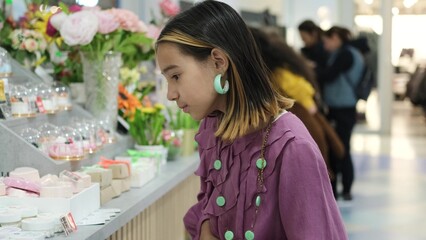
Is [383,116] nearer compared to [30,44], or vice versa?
[30,44]

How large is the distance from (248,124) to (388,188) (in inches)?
268

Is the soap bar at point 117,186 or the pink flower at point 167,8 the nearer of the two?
the soap bar at point 117,186

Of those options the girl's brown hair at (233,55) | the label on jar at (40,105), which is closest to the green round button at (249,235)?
the girl's brown hair at (233,55)

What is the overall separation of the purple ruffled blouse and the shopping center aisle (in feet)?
14.2

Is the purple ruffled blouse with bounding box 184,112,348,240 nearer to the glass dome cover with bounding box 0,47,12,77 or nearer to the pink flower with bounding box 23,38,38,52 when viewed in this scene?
the glass dome cover with bounding box 0,47,12,77

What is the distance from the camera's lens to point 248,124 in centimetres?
189

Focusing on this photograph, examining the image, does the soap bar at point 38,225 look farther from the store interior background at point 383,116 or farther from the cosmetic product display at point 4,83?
the store interior background at point 383,116

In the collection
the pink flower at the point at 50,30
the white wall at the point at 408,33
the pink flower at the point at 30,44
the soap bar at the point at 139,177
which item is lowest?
the white wall at the point at 408,33

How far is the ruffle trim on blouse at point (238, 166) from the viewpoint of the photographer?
73.4 inches

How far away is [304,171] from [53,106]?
1920mm

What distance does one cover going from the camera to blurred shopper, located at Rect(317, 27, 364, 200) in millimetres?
7621

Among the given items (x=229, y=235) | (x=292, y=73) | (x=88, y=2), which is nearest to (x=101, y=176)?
(x=229, y=235)

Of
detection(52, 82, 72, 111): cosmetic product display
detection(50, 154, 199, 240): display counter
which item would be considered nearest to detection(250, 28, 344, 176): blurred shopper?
detection(50, 154, 199, 240): display counter

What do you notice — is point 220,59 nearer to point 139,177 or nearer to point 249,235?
point 249,235
